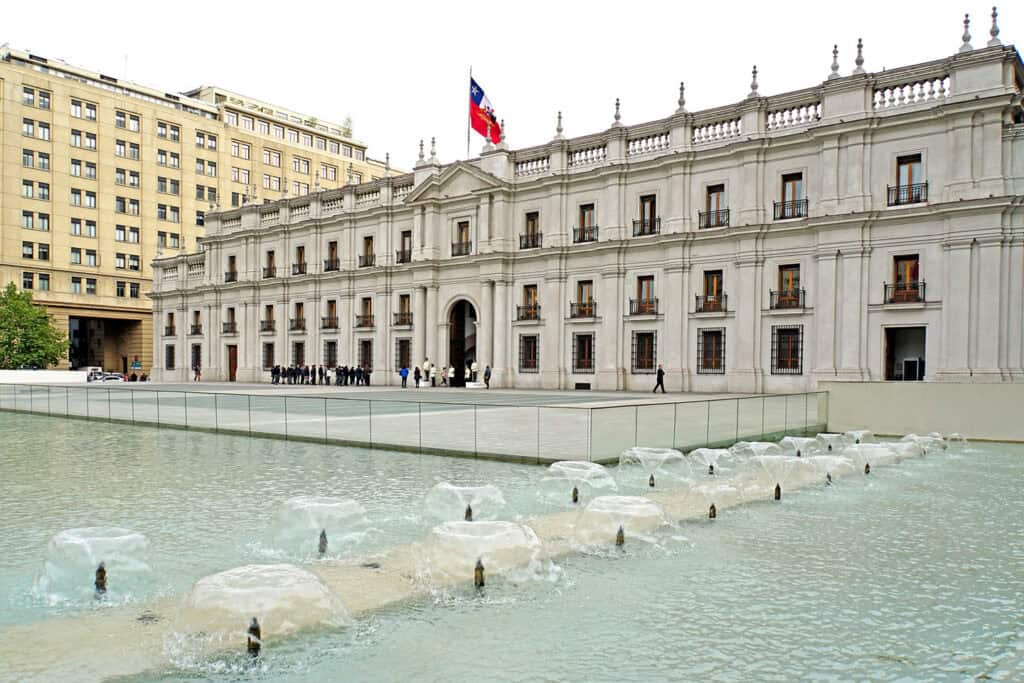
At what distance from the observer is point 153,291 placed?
211 ft

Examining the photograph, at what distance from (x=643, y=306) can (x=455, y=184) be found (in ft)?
47.3

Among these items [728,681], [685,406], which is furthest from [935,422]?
[728,681]

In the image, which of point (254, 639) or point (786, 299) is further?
point (786, 299)

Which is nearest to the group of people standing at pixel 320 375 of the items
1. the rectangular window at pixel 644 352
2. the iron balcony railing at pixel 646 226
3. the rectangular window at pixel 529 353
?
the rectangular window at pixel 529 353

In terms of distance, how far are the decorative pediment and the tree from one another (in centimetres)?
3197

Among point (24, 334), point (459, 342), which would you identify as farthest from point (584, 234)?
point (24, 334)

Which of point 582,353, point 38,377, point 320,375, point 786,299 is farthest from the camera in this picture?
point 38,377

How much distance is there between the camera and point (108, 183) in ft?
222

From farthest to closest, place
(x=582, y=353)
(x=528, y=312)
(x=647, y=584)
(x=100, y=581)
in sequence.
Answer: (x=528, y=312)
(x=582, y=353)
(x=647, y=584)
(x=100, y=581)

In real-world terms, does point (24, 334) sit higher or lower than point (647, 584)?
higher

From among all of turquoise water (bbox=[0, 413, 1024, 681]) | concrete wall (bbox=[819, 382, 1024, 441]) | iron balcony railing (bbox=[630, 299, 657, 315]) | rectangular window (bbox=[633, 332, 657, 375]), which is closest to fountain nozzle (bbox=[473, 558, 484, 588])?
turquoise water (bbox=[0, 413, 1024, 681])

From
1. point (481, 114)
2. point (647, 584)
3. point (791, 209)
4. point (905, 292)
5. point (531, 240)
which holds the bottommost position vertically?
point (647, 584)

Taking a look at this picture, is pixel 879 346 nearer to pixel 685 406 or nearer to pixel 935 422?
pixel 935 422

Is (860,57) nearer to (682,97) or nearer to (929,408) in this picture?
(682,97)
